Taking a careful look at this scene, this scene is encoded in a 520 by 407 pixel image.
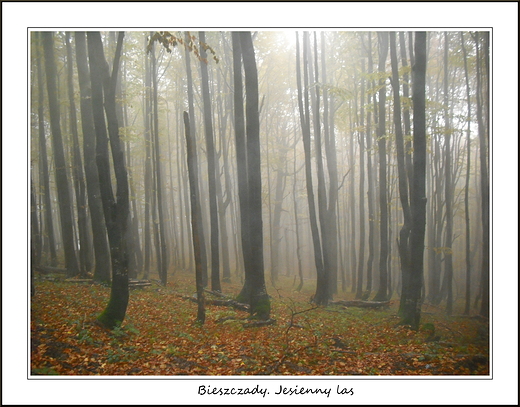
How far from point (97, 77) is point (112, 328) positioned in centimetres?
497

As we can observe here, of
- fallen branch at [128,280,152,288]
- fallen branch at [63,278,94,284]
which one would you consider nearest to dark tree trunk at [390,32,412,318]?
fallen branch at [128,280,152,288]

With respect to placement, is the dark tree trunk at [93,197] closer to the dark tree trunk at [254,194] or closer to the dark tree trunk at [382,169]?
the dark tree trunk at [254,194]

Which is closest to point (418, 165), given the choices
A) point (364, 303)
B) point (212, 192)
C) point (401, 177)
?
point (401, 177)

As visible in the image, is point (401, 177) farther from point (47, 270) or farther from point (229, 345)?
point (47, 270)

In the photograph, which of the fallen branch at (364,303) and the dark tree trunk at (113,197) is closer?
the dark tree trunk at (113,197)

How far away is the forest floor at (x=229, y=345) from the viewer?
4.68 meters

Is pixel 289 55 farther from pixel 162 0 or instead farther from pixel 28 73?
pixel 28 73

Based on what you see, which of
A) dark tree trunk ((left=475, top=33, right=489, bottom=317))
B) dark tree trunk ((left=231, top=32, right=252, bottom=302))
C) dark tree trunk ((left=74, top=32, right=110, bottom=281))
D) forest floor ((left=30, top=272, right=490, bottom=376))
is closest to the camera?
forest floor ((left=30, top=272, right=490, bottom=376))

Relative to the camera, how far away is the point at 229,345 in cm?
543

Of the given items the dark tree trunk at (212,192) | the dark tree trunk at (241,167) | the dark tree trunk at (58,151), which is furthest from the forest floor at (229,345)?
the dark tree trunk at (58,151)

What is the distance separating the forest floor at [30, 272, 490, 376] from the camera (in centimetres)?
468

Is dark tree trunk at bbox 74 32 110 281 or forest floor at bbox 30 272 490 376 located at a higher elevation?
dark tree trunk at bbox 74 32 110 281

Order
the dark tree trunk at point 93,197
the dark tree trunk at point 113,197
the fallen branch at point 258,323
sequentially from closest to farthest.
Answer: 1. the dark tree trunk at point 113,197
2. the fallen branch at point 258,323
3. the dark tree trunk at point 93,197

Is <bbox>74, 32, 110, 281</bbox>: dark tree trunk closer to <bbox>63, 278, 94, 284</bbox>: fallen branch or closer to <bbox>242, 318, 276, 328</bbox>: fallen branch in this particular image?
<bbox>63, 278, 94, 284</bbox>: fallen branch
